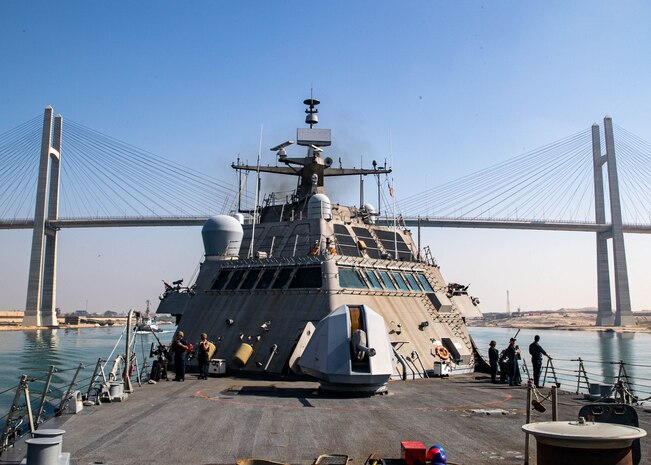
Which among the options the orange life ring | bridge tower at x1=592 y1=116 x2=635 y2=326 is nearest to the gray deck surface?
the orange life ring

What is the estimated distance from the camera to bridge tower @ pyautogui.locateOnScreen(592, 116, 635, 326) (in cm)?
8862

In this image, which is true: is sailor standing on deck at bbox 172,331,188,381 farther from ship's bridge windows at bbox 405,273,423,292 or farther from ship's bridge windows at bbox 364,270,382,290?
ship's bridge windows at bbox 405,273,423,292

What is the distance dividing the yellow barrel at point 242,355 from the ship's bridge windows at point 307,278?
2422mm

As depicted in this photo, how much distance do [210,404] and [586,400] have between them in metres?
9.08

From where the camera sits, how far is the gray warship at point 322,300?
14828 mm

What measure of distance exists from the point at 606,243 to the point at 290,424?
9520 cm

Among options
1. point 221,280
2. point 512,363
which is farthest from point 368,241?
point 512,363

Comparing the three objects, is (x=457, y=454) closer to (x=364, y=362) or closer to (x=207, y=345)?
(x=364, y=362)

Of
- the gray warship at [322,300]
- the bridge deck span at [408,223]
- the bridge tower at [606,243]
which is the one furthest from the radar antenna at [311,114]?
the bridge tower at [606,243]

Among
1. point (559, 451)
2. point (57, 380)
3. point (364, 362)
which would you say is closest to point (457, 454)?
point (559, 451)

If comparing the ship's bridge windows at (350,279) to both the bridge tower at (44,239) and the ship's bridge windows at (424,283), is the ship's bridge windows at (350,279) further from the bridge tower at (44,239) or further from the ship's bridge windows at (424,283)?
the bridge tower at (44,239)

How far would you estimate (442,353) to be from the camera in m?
19.0

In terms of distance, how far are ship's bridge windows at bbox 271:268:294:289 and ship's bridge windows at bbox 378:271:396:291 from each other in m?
3.06

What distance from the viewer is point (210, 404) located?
1314 centimetres
